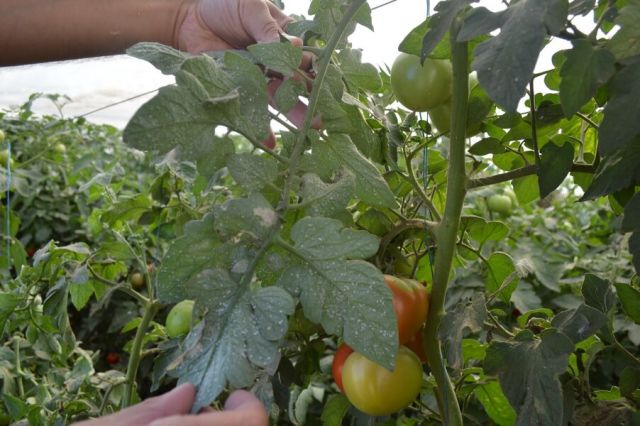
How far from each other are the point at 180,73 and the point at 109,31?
0.62 meters

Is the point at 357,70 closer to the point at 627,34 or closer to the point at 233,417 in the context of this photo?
the point at 627,34

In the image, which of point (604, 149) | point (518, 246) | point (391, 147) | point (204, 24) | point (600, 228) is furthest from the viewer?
point (600, 228)

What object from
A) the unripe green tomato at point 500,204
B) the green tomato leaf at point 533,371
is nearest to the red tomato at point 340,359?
the green tomato leaf at point 533,371

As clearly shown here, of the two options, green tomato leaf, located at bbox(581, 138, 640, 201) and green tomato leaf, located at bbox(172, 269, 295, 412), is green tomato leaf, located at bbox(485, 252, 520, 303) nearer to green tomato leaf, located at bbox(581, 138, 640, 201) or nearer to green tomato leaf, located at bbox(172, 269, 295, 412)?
green tomato leaf, located at bbox(581, 138, 640, 201)

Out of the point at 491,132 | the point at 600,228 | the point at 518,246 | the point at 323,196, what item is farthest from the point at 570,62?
the point at 600,228

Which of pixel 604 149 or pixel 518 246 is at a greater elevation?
pixel 604 149

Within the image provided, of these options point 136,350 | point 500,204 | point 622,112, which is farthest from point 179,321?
point 500,204

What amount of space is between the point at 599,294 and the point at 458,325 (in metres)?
0.17

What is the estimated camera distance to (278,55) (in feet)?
1.90

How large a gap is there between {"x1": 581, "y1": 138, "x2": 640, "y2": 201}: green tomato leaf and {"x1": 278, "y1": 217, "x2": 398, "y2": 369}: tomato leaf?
200 millimetres

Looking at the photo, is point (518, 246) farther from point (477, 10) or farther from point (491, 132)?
point (477, 10)

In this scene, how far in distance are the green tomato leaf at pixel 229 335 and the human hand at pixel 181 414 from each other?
12 millimetres

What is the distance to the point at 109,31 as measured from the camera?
41.0 inches

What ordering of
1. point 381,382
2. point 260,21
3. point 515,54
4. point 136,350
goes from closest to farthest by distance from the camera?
point 515,54 < point 381,382 < point 260,21 < point 136,350
